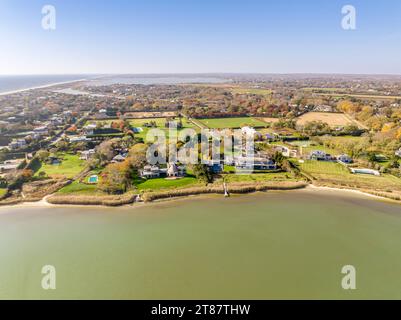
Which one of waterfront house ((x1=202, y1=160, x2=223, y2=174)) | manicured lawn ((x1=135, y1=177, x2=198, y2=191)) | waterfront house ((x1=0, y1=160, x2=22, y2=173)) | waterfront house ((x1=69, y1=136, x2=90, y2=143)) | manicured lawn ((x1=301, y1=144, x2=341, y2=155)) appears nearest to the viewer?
manicured lawn ((x1=135, y1=177, x2=198, y2=191))

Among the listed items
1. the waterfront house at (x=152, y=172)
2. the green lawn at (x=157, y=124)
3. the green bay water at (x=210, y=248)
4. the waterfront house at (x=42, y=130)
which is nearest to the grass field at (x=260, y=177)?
the green bay water at (x=210, y=248)

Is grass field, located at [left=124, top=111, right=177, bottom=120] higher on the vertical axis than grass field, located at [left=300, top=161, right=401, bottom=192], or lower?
higher

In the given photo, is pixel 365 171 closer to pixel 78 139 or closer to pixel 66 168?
pixel 66 168

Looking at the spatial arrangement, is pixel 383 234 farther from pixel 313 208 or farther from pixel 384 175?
pixel 384 175

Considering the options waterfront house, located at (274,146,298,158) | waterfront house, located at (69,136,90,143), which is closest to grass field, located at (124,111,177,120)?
waterfront house, located at (69,136,90,143)

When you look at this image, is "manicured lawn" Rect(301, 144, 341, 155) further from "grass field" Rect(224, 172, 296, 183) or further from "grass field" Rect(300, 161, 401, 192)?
"grass field" Rect(224, 172, 296, 183)

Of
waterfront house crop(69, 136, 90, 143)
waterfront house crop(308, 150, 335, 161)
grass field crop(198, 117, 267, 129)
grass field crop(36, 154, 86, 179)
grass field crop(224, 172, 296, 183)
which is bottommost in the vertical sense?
grass field crop(224, 172, 296, 183)

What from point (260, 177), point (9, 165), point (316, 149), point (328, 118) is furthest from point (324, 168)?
point (9, 165)
